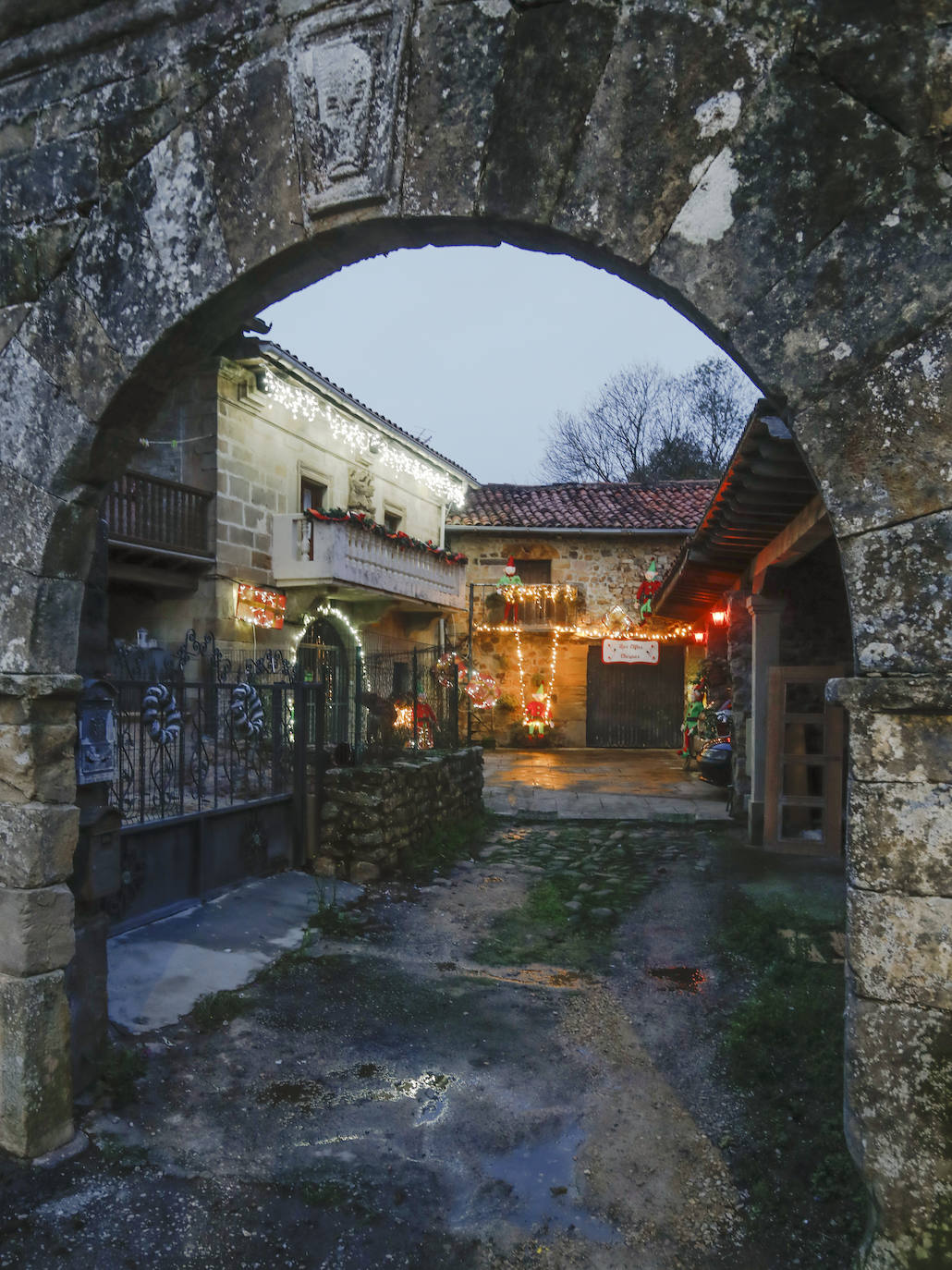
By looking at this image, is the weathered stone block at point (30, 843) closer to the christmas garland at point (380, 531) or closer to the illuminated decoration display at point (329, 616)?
the illuminated decoration display at point (329, 616)

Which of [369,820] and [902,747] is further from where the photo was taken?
[369,820]

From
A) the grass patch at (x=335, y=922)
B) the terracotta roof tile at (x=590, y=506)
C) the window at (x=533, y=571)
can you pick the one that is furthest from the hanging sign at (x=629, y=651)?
the grass patch at (x=335, y=922)

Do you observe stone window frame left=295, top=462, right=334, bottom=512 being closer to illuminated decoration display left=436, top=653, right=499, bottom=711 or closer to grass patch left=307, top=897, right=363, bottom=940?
illuminated decoration display left=436, top=653, right=499, bottom=711

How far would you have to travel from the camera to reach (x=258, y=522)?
40.3 feet

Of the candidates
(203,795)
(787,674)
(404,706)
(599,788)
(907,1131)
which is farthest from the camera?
(599,788)

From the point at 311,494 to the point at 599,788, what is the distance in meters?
6.87

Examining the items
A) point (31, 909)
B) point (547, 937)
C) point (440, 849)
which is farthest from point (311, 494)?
point (31, 909)

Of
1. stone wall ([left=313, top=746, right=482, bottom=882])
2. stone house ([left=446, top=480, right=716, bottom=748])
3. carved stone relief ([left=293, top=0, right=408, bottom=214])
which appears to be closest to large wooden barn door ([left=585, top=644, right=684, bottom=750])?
stone house ([left=446, top=480, right=716, bottom=748])

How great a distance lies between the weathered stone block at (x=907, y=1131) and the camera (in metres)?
1.61

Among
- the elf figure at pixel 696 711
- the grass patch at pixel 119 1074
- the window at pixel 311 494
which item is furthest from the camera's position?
the window at pixel 311 494

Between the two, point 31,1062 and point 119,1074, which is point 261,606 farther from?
point 31,1062

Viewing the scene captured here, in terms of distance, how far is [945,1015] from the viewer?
162 centimetres

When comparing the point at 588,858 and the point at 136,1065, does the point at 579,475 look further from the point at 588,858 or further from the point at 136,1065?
the point at 136,1065

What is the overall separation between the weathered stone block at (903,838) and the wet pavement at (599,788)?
7.55 meters
